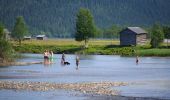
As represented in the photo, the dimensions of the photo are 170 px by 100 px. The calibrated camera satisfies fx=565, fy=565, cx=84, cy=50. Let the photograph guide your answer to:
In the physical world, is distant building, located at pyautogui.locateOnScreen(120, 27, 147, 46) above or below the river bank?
above

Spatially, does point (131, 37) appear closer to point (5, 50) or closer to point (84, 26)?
point (84, 26)

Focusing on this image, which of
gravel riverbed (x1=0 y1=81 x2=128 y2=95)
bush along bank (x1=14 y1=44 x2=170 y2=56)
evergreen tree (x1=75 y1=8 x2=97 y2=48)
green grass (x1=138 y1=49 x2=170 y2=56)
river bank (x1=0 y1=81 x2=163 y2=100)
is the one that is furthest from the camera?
evergreen tree (x1=75 y1=8 x2=97 y2=48)

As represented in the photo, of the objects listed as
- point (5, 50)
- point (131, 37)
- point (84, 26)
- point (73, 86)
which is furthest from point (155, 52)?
point (73, 86)

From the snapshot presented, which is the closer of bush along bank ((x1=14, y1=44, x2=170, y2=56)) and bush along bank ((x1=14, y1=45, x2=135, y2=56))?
bush along bank ((x1=14, y1=44, x2=170, y2=56))

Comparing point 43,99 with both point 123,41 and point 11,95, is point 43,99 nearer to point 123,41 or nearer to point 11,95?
point 11,95

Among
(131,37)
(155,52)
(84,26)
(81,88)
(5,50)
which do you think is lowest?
(81,88)

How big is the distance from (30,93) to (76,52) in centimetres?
10002

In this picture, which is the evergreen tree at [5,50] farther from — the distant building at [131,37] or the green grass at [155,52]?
the distant building at [131,37]

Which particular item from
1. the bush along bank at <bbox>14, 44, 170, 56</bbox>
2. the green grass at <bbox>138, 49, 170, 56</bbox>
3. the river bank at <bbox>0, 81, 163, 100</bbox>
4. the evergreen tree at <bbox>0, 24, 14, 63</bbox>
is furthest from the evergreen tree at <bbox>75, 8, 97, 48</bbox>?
the river bank at <bbox>0, 81, 163, 100</bbox>

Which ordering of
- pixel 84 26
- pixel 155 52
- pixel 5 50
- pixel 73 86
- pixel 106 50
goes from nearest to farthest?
1. pixel 73 86
2. pixel 5 50
3. pixel 155 52
4. pixel 106 50
5. pixel 84 26

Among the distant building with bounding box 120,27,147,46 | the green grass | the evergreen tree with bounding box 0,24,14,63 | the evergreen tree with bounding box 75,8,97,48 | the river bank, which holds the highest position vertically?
the evergreen tree with bounding box 75,8,97,48

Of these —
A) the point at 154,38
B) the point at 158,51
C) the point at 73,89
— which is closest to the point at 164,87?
the point at 73,89

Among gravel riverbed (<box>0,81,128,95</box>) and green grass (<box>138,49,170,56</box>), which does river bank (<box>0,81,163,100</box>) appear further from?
green grass (<box>138,49,170,56</box>)

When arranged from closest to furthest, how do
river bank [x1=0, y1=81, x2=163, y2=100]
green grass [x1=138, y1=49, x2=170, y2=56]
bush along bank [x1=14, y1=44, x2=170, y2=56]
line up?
river bank [x1=0, y1=81, x2=163, y2=100] < green grass [x1=138, y1=49, x2=170, y2=56] < bush along bank [x1=14, y1=44, x2=170, y2=56]
